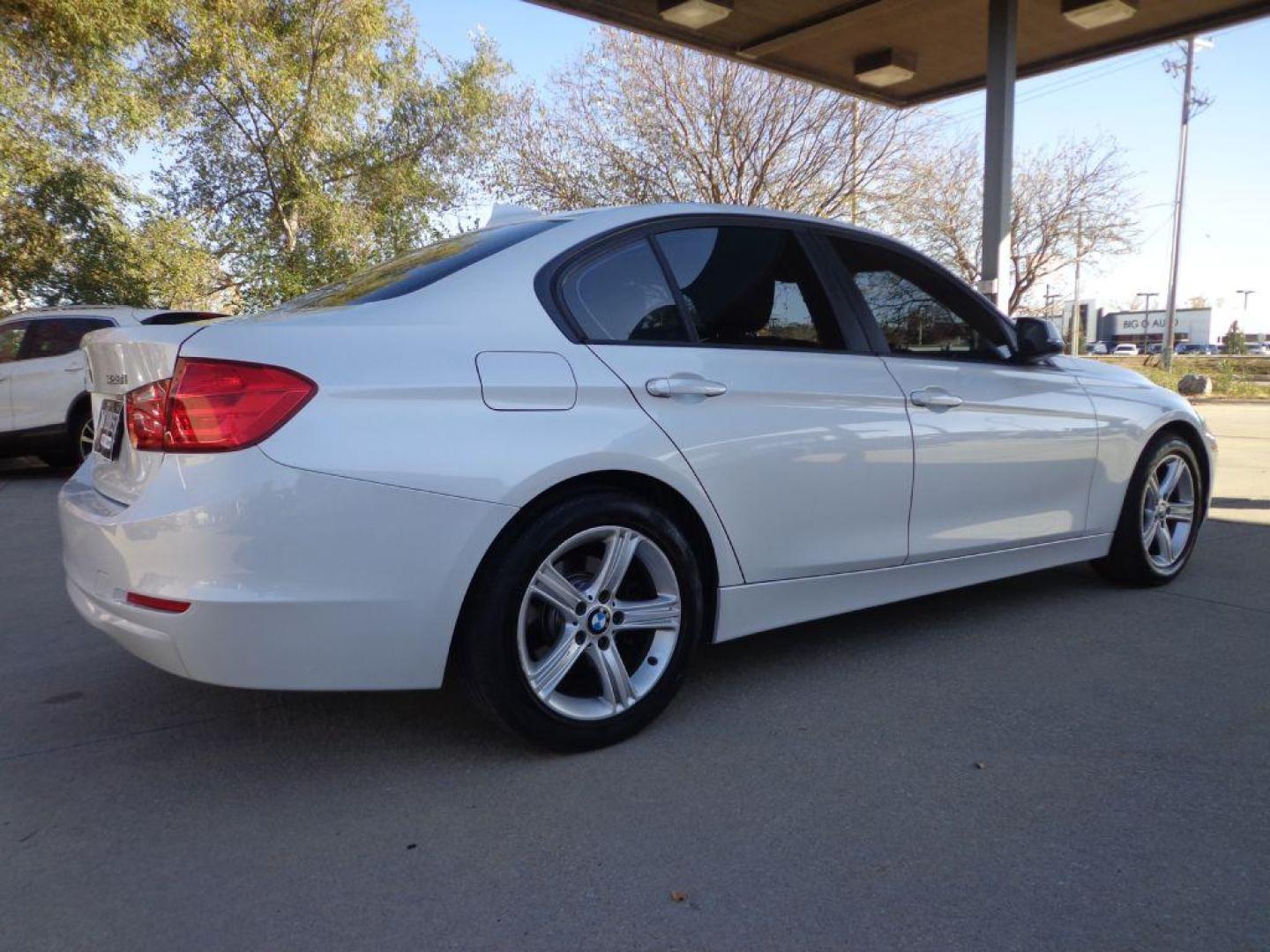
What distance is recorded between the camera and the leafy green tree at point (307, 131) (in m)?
14.2

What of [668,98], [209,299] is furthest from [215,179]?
[668,98]

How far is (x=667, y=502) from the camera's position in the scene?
9.54ft

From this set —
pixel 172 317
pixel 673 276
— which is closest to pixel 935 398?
pixel 673 276

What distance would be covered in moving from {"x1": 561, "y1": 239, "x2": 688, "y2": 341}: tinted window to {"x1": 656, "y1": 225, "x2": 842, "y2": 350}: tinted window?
3.2 inches

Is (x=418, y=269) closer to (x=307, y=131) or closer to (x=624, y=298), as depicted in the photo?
(x=624, y=298)

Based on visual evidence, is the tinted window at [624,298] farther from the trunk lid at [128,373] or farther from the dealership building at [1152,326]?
the dealership building at [1152,326]

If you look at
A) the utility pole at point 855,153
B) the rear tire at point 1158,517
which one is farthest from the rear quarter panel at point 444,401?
the utility pole at point 855,153

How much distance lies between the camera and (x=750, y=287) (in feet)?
10.8

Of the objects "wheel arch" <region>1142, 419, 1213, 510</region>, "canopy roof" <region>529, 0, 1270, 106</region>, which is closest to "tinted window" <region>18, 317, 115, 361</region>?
"canopy roof" <region>529, 0, 1270, 106</region>

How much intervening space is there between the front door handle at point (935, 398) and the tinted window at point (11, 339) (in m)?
9.34

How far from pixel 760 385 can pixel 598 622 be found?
937 mm

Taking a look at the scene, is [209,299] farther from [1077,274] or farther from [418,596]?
[1077,274]

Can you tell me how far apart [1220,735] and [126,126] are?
15.4m

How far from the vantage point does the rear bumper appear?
226cm
